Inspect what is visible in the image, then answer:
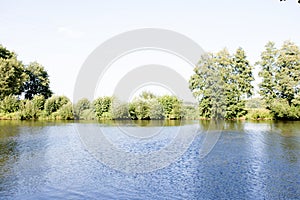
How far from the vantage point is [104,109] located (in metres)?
60.7

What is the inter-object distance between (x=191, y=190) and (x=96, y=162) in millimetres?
7323

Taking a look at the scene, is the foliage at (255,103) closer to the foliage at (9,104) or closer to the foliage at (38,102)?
the foliage at (38,102)

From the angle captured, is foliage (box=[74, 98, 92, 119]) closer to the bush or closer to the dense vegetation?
the dense vegetation

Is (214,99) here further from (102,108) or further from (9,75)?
(9,75)

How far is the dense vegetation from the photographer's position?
53938 mm

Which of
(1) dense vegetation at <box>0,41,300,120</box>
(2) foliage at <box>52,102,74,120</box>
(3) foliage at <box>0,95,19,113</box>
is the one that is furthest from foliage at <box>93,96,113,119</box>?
(3) foliage at <box>0,95,19,113</box>

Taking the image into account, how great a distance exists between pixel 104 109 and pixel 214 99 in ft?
74.8

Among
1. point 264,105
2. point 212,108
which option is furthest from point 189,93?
point 264,105

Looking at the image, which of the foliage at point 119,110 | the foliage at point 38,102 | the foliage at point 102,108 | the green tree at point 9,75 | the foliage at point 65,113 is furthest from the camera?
the foliage at point 38,102

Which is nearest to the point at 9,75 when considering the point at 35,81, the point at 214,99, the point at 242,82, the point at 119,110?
the point at 35,81

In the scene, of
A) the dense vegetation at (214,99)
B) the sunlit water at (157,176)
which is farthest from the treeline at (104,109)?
the sunlit water at (157,176)

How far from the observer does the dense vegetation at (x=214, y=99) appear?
53938 millimetres

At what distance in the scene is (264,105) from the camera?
56.1m

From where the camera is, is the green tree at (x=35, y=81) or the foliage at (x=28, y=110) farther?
the green tree at (x=35, y=81)
